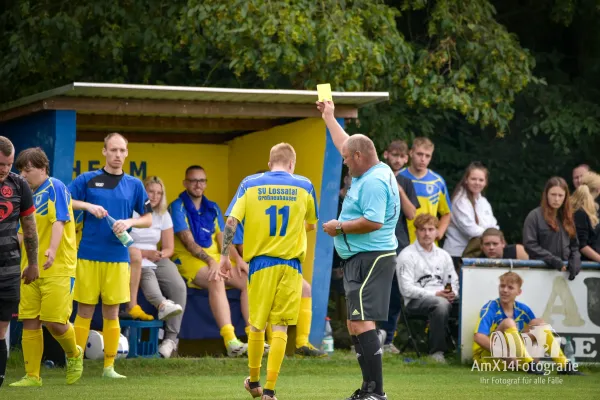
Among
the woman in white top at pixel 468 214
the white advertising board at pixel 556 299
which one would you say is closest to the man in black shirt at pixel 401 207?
the woman in white top at pixel 468 214

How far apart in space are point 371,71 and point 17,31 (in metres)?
4.32

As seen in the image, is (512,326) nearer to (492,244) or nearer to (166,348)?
(492,244)

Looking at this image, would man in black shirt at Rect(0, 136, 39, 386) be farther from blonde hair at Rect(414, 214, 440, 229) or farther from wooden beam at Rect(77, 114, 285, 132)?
blonde hair at Rect(414, 214, 440, 229)

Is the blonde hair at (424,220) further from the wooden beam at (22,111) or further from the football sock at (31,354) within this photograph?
the football sock at (31,354)

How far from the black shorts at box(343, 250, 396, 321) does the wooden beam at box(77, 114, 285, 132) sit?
16.3 feet

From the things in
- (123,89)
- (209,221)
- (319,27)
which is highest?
(319,27)

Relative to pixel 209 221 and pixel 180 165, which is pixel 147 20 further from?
pixel 209 221

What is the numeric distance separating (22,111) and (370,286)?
16.6 ft

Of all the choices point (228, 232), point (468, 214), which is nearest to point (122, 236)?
point (228, 232)

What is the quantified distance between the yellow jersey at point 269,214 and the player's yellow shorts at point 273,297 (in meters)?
0.14

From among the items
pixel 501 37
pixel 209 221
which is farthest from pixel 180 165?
pixel 501 37

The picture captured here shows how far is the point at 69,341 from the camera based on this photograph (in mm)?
9609

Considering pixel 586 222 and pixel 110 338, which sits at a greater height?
pixel 586 222

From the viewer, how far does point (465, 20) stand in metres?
14.8
